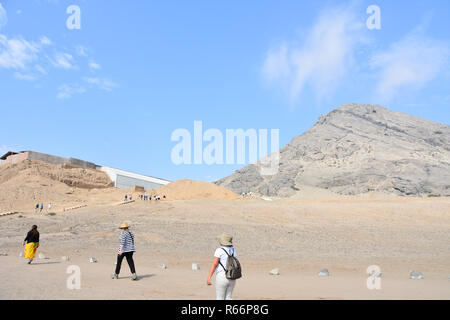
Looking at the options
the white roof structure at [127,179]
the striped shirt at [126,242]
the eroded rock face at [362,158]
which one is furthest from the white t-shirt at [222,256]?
the eroded rock face at [362,158]

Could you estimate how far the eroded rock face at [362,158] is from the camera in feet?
231

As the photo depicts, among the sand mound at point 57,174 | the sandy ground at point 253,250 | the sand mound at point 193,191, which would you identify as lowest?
the sandy ground at point 253,250

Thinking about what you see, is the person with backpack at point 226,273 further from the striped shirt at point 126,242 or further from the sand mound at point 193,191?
the sand mound at point 193,191

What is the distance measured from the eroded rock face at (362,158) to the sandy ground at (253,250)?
37523mm

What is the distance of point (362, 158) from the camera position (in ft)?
272

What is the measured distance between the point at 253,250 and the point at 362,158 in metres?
72.3

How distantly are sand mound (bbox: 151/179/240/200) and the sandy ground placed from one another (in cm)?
1587

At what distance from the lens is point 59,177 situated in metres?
53.4

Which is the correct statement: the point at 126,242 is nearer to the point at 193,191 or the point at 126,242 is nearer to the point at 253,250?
the point at 253,250

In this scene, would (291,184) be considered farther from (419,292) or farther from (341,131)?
(419,292)

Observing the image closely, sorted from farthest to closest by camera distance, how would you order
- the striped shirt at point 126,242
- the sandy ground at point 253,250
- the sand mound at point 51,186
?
the sand mound at point 51,186, the striped shirt at point 126,242, the sandy ground at point 253,250

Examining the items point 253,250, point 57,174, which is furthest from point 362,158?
point 253,250

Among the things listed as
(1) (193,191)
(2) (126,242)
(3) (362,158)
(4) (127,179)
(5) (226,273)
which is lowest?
(5) (226,273)
